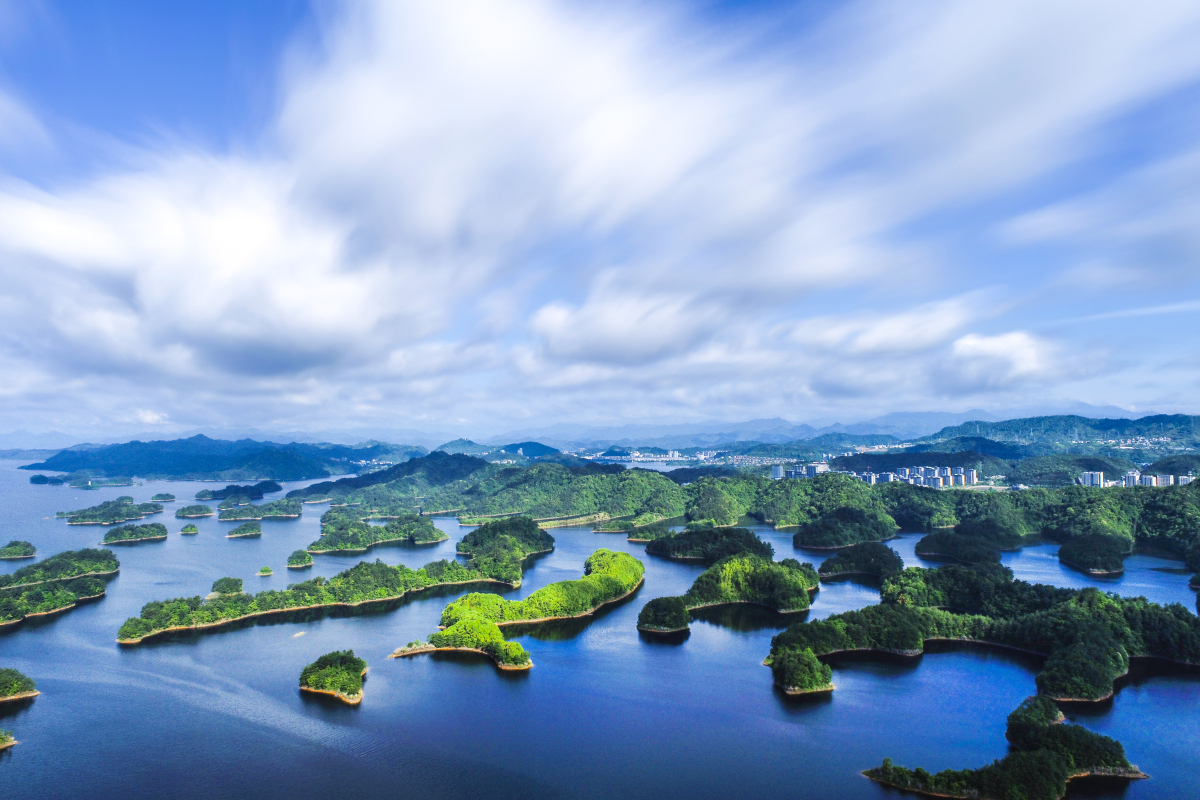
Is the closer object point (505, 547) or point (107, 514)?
point (505, 547)

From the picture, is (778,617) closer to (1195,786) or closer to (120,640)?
(1195,786)

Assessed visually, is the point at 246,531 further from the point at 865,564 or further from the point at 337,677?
the point at 865,564

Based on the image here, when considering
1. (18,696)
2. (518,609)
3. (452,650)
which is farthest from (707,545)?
(18,696)

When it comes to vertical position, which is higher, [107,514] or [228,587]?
[107,514]

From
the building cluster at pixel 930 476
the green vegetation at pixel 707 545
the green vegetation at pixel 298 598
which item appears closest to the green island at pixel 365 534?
the green vegetation at pixel 298 598

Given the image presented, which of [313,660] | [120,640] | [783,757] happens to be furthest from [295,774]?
[120,640]

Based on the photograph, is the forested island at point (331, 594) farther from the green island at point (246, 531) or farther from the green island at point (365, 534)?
the green island at point (246, 531)

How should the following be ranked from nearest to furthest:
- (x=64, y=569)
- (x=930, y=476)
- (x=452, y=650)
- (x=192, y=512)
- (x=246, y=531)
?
(x=452, y=650) < (x=64, y=569) < (x=246, y=531) < (x=192, y=512) < (x=930, y=476)
